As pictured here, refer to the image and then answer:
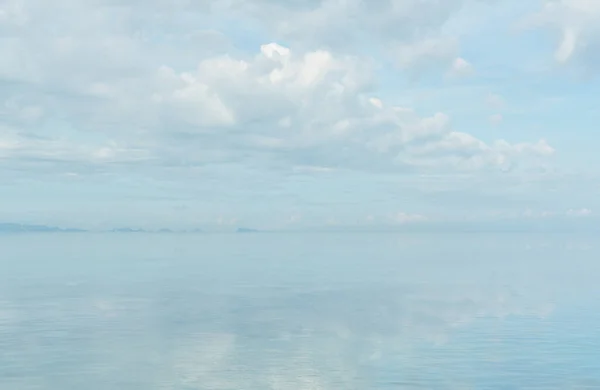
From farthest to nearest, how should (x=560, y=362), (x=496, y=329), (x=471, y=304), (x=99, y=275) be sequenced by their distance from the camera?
(x=99, y=275), (x=471, y=304), (x=496, y=329), (x=560, y=362)

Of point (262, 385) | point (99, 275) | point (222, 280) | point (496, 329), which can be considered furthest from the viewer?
point (99, 275)

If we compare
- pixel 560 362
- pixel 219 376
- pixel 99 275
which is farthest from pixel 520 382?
pixel 99 275

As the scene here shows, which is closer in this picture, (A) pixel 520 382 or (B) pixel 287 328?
(A) pixel 520 382

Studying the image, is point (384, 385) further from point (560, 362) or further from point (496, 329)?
point (496, 329)

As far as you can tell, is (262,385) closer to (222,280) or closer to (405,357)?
(405,357)

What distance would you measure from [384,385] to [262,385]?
811cm

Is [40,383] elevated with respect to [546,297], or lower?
lower

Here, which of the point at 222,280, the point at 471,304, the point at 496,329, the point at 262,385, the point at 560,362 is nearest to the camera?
the point at 262,385

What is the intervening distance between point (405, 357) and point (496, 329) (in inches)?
638

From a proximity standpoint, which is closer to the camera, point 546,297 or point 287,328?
point 287,328

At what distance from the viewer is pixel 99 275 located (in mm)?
122938

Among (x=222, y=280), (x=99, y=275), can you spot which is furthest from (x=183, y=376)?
(x=99, y=275)

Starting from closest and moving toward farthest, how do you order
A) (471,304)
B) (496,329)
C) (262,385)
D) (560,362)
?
1. (262,385)
2. (560,362)
3. (496,329)
4. (471,304)

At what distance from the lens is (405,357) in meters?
51.5
